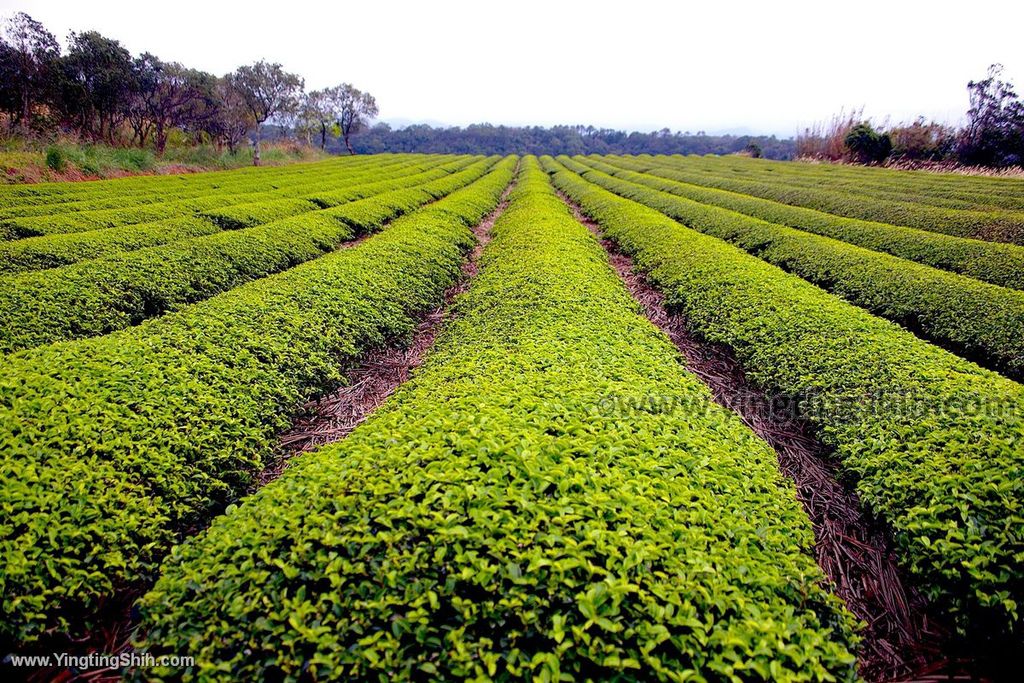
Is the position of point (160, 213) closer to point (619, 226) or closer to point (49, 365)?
point (49, 365)

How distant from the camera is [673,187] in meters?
28.6

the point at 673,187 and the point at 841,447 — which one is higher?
the point at 673,187

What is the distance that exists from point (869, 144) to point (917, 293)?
47.5 metres

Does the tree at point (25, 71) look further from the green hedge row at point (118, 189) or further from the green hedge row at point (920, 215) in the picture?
the green hedge row at point (920, 215)

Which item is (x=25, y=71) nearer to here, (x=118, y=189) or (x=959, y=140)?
(x=118, y=189)

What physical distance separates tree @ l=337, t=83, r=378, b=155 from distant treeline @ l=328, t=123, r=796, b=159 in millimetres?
37585

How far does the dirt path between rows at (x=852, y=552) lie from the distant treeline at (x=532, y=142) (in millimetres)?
114807

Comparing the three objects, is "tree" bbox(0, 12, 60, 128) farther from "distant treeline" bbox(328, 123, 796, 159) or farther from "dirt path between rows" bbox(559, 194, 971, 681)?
"distant treeline" bbox(328, 123, 796, 159)

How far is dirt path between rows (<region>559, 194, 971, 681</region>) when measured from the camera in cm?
371

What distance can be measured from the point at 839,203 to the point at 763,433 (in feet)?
61.9

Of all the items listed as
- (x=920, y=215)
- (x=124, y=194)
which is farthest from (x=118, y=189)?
(x=920, y=215)

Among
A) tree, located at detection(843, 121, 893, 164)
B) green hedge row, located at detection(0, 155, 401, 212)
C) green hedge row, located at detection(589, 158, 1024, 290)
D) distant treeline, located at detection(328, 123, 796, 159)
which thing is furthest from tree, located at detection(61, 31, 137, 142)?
distant treeline, located at detection(328, 123, 796, 159)

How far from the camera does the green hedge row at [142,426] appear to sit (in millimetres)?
3502

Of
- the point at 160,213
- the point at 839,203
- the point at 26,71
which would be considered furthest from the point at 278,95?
the point at 839,203
